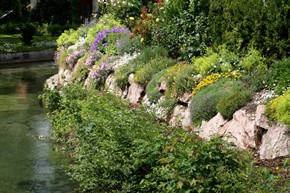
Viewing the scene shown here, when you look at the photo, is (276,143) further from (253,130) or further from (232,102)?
(232,102)

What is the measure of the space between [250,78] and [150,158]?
13.0 ft

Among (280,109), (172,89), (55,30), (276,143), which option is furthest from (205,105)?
(55,30)

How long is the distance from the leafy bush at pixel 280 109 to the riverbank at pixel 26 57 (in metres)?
22.0

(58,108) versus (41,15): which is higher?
(41,15)

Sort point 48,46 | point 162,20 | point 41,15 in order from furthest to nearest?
point 41,15
point 48,46
point 162,20

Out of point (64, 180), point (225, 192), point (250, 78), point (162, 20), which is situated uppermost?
point (162, 20)

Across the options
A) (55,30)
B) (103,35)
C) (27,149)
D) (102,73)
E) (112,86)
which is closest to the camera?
(27,149)

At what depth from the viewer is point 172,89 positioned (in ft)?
43.1

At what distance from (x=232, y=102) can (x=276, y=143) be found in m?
1.51

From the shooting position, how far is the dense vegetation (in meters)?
7.57

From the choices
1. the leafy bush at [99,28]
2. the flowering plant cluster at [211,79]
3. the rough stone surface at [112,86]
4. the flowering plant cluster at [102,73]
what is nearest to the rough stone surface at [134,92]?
the rough stone surface at [112,86]

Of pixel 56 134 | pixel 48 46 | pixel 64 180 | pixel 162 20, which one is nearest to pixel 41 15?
pixel 48 46

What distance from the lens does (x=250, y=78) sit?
38.0 ft

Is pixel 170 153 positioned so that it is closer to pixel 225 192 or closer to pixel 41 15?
pixel 225 192
